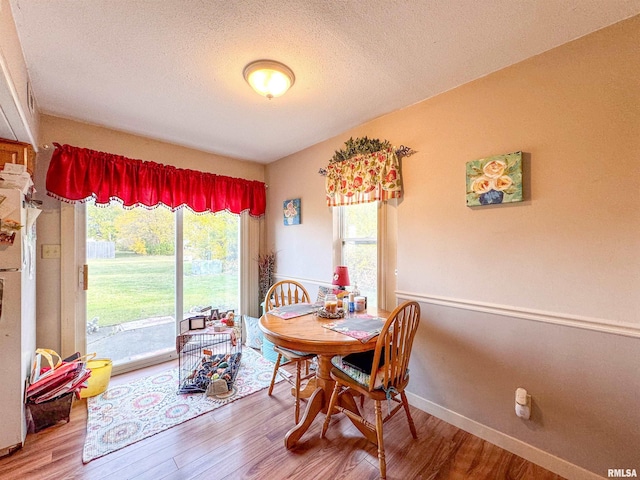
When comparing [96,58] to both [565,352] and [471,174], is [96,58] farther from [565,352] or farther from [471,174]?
[565,352]

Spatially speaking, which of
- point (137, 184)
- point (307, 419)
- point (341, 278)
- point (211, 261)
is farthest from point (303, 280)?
point (137, 184)

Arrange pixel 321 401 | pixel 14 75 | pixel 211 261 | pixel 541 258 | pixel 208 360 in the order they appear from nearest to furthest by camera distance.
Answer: pixel 14 75
pixel 541 258
pixel 321 401
pixel 208 360
pixel 211 261

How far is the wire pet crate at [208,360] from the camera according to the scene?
2307mm

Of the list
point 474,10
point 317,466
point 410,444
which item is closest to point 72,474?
point 317,466

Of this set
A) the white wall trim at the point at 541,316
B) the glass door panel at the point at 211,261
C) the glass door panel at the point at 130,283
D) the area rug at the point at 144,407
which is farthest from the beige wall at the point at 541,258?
the glass door panel at the point at 130,283

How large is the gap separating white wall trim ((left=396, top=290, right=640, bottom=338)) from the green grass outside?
246cm

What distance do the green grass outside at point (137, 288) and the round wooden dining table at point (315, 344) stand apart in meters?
1.58

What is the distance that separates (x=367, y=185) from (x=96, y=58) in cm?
201

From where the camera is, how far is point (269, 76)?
166 cm

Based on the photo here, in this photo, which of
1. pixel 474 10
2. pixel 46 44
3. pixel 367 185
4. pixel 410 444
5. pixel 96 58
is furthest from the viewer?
pixel 367 185

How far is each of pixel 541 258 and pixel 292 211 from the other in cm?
238

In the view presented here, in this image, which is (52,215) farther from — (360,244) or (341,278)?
(360,244)

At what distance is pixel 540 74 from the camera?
5.13 feet

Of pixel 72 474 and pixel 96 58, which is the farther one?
pixel 96 58
